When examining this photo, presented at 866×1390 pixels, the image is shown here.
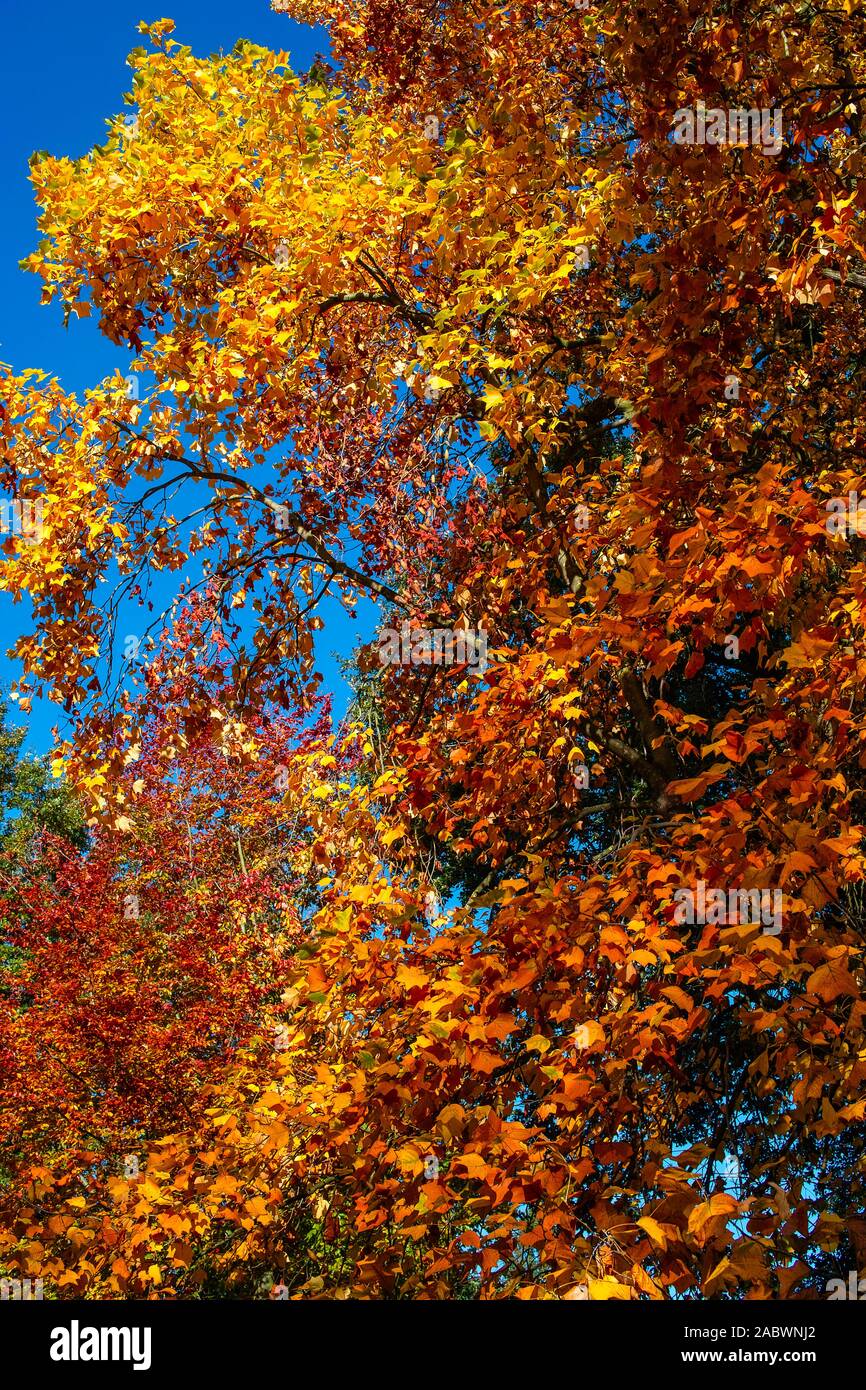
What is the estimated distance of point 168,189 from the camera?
602 centimetres

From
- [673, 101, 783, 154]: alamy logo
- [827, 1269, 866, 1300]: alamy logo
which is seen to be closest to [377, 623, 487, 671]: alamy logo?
[673, 101, 783, 154]: alamy logo

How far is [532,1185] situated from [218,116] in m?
5.99

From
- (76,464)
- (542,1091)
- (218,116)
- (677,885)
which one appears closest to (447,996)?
(542,1091)

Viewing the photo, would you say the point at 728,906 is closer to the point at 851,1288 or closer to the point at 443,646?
the point at 851,1288

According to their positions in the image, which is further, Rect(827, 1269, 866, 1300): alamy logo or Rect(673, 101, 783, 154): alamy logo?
Rect(673, 101, 783, 154): alamy logo

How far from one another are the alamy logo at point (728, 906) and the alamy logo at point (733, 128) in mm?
3599

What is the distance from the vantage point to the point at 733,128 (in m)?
5.16

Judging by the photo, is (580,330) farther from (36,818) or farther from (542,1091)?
(36,818)

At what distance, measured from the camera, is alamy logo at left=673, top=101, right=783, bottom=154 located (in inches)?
202
